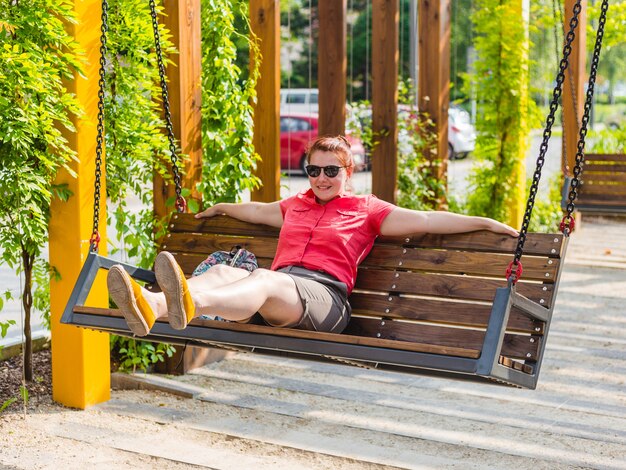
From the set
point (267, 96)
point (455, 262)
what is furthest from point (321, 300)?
point (267, 96)

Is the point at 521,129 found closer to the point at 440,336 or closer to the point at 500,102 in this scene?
the point at 500,102

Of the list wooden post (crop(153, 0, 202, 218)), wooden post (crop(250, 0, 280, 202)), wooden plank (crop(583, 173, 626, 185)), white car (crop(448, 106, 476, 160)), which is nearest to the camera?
wooden post (crop(153, 0, 202, 218))

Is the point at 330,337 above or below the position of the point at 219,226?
below

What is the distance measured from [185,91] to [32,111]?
3.86 feet

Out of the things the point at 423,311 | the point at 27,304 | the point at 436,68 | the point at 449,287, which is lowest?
the point at 27,304

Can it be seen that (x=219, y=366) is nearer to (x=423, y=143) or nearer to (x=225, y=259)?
(x=225, y=259)

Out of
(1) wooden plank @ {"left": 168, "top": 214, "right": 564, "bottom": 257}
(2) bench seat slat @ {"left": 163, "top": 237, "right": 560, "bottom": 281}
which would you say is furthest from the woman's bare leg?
(1) wooden plank @ {"left": 168, "top": 214, "right": 564, "bottom": 257}

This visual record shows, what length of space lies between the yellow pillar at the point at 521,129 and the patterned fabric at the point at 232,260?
547 cm

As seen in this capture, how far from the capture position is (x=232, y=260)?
4.17 meters

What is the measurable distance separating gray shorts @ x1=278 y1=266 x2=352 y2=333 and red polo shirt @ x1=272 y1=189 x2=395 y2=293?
2.0 inches

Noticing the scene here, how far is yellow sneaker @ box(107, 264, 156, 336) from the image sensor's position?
10.8 ft

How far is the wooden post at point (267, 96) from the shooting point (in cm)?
566

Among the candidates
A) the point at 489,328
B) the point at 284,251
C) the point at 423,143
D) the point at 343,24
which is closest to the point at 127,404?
the point at 284,251

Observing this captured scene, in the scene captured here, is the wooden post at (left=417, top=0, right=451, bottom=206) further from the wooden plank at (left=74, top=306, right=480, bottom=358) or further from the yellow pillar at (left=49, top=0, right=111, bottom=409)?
the wooden plank at (left=74, top=306, right=480, bottom=358)
